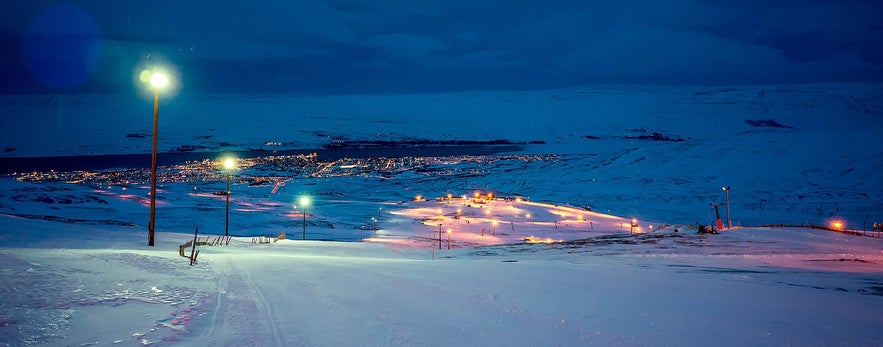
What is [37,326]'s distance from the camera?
5496 mm

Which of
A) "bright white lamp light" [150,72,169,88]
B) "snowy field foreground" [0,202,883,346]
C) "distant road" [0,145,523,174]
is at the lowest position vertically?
"snowy field foreground" [0,202,883,346]

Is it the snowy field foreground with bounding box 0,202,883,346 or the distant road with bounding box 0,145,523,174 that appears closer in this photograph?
the snowy field foreground with bounding box 0,202,883,346

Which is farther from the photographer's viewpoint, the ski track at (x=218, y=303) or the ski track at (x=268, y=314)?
the ski track at (x=218, y=303)

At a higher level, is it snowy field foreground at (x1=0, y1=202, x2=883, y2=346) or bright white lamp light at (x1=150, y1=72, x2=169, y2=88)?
bright white lamp light at (x1=150, y1=72, x2=169, y2=88)

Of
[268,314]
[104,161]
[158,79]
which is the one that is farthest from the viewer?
[104,161]

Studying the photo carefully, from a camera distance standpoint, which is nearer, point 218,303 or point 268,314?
point 268,314

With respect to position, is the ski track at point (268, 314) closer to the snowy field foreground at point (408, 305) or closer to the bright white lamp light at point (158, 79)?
the snowy field foreground at point (408, 305)

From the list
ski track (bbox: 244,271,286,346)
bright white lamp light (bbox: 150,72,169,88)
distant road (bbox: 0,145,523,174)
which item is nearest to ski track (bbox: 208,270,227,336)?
ski track (bbox: 244,271,286,346)

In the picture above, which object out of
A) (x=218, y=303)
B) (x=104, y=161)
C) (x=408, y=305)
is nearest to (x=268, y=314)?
(x=218, y=303)

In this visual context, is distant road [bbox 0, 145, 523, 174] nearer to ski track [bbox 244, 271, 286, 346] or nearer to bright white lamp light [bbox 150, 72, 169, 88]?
bright white lamp light [bbox 150, 72, 169, 88]

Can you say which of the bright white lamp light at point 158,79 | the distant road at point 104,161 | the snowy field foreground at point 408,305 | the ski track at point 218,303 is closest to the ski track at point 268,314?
the snowy field foreground at point 408,305

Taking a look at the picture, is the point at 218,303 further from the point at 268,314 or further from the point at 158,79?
the point at 158,79

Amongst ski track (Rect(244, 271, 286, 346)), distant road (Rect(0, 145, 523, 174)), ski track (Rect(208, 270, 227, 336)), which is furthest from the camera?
distant road (Rect(0, 145, 523, 174))

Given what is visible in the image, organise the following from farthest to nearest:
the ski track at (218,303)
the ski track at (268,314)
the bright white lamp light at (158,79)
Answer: the bright white lamp light at (158,79) → the ski track at (218,303) → the ski track at (268,314)
